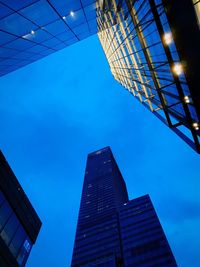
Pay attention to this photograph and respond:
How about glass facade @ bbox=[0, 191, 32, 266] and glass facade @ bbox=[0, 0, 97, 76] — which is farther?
glass facade @ bbox=[0, 191, 32, 266]

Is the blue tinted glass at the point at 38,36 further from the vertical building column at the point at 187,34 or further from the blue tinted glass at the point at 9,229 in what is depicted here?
the blue tinted glass at the point at 9,229

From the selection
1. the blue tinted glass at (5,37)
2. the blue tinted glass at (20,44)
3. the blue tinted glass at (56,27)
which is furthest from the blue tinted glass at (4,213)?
the blue tinted glass at (56,27)

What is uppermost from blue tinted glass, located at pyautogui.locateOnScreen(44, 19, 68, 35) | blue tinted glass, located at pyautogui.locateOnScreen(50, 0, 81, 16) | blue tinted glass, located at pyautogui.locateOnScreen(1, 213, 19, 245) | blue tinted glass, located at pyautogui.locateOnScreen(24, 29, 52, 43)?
blue tinted glass, located at pyautogui.locateOnScreen(50, 0, 81, 16)

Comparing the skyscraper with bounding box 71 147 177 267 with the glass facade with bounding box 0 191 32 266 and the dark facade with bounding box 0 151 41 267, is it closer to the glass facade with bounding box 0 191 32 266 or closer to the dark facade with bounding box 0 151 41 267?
the dark facade with bounding box 0 151 41 267

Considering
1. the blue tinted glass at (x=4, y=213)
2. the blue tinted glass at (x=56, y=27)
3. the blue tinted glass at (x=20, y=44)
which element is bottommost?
the blue tinted glass at (x=4, y=213)

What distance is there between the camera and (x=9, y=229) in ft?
52.3

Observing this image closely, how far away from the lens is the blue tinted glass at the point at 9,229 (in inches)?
587

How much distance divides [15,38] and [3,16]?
310cm

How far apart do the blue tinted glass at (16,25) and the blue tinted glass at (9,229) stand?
12.5m

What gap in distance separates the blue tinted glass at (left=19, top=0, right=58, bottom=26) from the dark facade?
38.9ft

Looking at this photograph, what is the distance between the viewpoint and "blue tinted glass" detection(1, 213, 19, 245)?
14919mm

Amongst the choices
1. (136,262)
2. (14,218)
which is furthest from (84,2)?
(136,262)

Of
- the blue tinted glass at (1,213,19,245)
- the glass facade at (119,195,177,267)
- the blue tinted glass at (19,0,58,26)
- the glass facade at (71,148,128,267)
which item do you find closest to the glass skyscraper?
the blue tinted glass at (19,0,58,26)

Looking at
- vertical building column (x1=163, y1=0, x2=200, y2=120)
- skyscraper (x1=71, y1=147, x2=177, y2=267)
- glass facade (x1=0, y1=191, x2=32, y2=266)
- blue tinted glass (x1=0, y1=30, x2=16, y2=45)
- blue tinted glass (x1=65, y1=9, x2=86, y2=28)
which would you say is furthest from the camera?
skyscraper (x1=71, y1=147, x2=177, y2=267)
